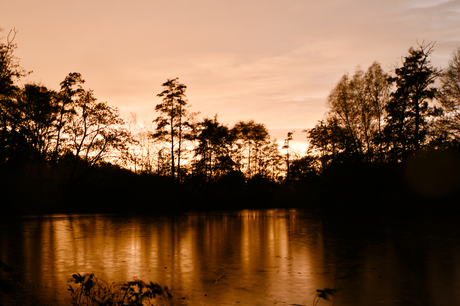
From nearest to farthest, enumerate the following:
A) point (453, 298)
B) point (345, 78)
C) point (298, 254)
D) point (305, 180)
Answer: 1. point (453, 298)
2. point (298, 254)
3. point (345, 78)
4. point (305, 180)

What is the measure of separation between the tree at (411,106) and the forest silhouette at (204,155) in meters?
0.10

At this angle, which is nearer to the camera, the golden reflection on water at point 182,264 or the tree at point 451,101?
the golden reflection on water at point 182,264

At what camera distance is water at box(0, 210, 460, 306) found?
8.00 m

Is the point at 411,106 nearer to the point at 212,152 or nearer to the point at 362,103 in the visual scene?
the point at 362,103

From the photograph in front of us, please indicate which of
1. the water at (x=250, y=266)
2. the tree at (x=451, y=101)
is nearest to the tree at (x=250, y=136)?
the tree at (x=451, y=101)

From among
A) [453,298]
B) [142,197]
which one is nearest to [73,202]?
[142,197]

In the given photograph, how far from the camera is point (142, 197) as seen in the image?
42.1 m

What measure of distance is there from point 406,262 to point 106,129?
3684cm

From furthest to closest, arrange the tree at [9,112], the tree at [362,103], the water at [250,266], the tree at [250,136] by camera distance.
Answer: the tree at [250,136], the tree at [362,103], the tree at [9,112], the water at [250,266]

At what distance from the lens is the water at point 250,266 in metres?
8.00

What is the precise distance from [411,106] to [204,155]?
86.9ft

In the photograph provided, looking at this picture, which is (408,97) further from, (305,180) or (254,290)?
(254,290)

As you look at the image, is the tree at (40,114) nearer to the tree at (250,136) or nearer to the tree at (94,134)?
the tree at (94,134)

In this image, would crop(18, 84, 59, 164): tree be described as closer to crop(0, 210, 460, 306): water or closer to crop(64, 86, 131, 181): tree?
crop(64, 86, 131, 181): tree
